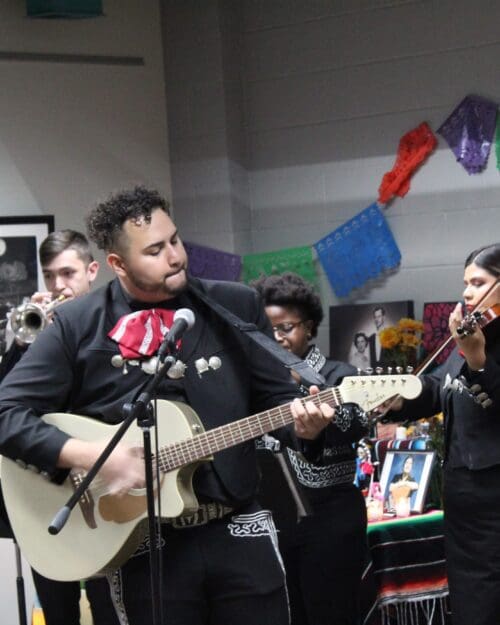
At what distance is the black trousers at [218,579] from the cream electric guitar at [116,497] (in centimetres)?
9

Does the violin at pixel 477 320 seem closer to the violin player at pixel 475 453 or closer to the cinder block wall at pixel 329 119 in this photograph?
the violin player at pixel 475 453

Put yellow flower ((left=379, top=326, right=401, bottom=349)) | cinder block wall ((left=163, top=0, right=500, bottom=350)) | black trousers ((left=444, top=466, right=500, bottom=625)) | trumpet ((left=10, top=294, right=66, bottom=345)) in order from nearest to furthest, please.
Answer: black trousers ((left=444, top=466, right=500, bottom=625)) → trumpet ((left=10, top=294, right=66, bottom=345)) → yellow flower ((left=379, top=326, right=401, bottom=349)) → cinder block wall ((left=163, top=0, right=500, bottom=350))

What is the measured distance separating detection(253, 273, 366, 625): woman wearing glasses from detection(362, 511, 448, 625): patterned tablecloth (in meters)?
0.29

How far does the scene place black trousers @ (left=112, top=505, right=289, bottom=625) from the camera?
2594 mm

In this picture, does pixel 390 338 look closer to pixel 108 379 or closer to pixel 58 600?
pixel 58 600

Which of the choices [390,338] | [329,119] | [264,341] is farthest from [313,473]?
[329,119]

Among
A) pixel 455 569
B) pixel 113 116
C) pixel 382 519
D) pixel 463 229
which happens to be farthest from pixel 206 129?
pixel 455 569

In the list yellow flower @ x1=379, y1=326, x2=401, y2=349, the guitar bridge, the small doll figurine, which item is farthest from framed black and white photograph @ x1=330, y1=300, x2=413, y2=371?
the guitar bridge

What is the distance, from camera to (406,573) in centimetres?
407

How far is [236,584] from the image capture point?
2.60m

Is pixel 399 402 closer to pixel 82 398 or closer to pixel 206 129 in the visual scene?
pixel 82 398

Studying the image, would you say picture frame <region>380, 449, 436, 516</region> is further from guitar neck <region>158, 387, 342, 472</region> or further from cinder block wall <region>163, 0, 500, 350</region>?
guitar neck <region>158, 387, 342, 472</region>

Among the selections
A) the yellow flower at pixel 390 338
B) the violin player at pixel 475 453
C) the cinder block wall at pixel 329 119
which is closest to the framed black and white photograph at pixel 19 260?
the cinder block wall at pixel 329 119

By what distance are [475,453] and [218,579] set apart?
107 centimetres
